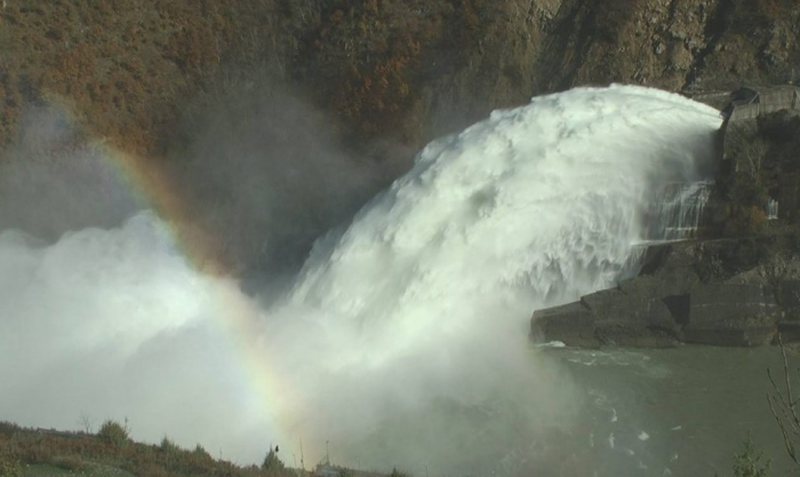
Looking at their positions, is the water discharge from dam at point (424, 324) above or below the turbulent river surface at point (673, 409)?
above

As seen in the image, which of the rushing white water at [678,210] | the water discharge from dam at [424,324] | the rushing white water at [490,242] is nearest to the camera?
the water discharge from dam at [424,324]

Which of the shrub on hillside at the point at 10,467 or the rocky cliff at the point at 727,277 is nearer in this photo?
the shrub on hillside at the point at 10,467

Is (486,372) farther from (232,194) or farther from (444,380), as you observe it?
(232,194)

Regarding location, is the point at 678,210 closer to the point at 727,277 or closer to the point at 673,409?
the point at 727,277

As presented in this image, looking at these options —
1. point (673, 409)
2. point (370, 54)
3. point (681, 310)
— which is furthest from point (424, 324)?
point (370, 54)

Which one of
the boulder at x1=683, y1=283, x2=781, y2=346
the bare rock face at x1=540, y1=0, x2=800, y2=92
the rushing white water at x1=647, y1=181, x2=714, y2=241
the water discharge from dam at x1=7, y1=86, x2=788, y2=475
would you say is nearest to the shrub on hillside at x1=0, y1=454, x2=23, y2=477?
the water discharge from dam at x1=7, y1=86, x2=788, y2=475

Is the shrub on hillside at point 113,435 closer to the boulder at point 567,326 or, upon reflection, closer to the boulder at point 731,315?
the boulder at point 567,326

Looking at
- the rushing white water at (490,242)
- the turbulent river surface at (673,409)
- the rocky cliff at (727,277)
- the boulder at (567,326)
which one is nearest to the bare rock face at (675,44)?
the rushing white water at (490,242)

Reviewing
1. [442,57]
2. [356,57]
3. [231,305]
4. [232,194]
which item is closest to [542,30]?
[442,57]
